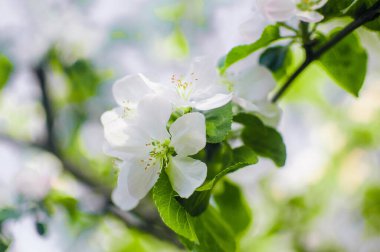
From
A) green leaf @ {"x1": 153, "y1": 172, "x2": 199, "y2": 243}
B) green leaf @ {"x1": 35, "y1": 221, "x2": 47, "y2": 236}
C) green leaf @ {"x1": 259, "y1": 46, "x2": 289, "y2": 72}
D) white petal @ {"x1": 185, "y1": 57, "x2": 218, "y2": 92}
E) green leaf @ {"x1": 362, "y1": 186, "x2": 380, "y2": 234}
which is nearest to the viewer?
green leaf @ {"x1": 153, "y1": 172, "x2": 199, "y2": 243}

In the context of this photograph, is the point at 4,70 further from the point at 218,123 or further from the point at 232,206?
the point at 218,123

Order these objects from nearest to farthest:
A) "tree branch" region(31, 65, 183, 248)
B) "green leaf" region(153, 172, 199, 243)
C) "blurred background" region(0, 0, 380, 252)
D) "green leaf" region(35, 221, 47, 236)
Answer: "green leaf" region(153, 172, 199, 243) → "green leaf" region(35, 221, 47, 236) → "tree branch" region(31, 65, 183, 248) → "blurred background" region(0, 0, 380, 252)

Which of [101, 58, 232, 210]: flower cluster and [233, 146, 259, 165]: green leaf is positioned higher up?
[101, 58, 232, 210]: flower cluster

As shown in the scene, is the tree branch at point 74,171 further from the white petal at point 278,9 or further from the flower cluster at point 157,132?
the white petal at point 278,9

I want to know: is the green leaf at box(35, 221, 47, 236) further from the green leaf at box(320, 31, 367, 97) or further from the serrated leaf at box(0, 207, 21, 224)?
the green leaf at box(320, 31, 367, 97)

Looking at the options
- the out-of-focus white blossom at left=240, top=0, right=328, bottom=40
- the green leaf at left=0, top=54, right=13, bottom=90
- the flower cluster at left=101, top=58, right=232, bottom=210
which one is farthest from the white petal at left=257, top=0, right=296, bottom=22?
the green leaf at left=0, top=54, right=13, bottom=90

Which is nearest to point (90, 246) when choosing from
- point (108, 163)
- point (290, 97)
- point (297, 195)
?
point (108, 163)

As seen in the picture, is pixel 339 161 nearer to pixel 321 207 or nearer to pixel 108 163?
pixel 321 207
